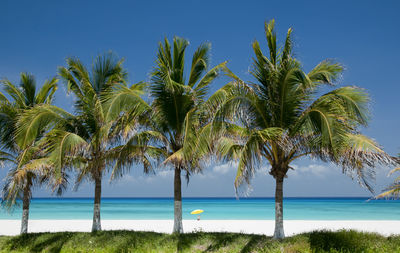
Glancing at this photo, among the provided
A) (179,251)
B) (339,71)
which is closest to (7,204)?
(179,251)

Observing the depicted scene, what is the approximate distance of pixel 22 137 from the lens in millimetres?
10852

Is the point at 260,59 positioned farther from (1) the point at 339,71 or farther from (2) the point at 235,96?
Answer: (1) the point at 339,71

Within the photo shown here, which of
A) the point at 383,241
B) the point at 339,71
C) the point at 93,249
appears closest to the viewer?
the point at 383,241

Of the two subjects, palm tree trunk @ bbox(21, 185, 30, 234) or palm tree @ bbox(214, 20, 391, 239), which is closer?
palm tree @ bbox(214, 20, 391, 239)

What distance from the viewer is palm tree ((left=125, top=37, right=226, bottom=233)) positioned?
1082 cm

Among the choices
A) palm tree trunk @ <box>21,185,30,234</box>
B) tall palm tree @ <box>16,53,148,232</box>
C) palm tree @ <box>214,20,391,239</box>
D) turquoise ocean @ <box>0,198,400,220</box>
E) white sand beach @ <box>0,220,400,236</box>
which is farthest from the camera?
turquoise ocean @ <box>0,198,400,220</box>

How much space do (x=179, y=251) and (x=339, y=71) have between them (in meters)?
6.34

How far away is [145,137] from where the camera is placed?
11.0m

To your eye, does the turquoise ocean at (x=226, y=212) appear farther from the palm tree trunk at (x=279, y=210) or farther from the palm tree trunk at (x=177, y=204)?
the palm tree trunk at (x=279, y=210)

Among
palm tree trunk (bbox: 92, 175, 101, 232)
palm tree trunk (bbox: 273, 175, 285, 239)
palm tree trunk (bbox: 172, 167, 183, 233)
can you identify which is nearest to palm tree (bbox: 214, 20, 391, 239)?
palm tree trunk (bbox: 273, 175, 285, 239)

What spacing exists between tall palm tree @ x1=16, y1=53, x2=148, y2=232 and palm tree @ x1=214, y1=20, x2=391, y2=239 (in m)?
3.19

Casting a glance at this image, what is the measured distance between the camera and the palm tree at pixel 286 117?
8.24 meters

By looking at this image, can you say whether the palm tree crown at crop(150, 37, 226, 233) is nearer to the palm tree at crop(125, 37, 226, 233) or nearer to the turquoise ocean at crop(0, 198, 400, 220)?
the palm tree at crop(125, 37, 226, 233)

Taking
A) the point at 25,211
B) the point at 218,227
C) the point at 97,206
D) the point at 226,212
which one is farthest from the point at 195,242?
the point at 226,212
